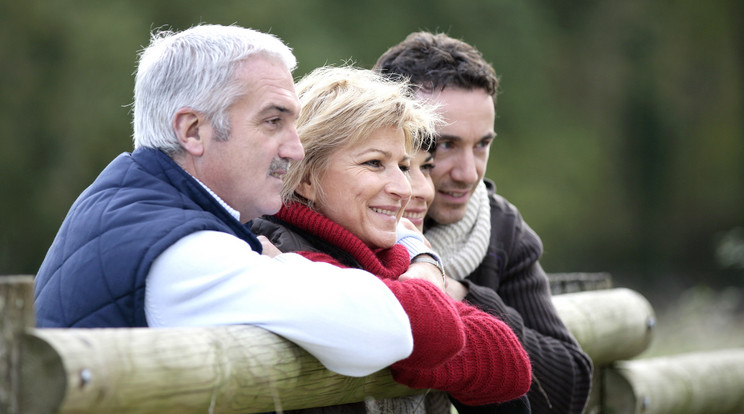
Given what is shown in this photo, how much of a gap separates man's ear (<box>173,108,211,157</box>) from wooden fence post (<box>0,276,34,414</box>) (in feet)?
3.08

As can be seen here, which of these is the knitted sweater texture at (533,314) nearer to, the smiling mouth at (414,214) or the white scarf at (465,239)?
the white scarf at (465,239)

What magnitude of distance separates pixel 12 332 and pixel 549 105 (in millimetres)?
17056

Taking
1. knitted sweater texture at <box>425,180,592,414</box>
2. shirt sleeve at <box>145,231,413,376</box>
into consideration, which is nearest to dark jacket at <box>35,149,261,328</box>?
shirt sleeve at <box>145,231,413,376</box>

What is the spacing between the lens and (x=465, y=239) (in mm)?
3541

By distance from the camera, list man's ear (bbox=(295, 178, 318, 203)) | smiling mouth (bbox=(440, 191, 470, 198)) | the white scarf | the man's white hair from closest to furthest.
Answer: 1. the man's white hair
2. man's ear (bbox=(295, 178, 318, 203))
3. the white scarf
4. smiling mouth (bbox=(440, 191, 470, 198))

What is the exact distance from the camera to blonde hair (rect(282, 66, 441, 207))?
2.85 metres

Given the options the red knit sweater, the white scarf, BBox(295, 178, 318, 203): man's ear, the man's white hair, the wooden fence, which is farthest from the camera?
the white scarf

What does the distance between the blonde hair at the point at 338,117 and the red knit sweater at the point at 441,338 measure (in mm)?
128

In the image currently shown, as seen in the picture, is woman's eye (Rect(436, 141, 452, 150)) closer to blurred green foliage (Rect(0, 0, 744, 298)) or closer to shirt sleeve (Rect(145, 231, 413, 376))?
shirt sleeve (Rect(145, 231, 413, 376))

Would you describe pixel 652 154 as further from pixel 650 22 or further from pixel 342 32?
pixel 342 32

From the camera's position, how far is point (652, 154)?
19.2 metres

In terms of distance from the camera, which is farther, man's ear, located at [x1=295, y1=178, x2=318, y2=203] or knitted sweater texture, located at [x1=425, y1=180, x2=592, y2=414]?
knitted sweater texture, located at [x1=425, y1=180, x2=592, y2=414]

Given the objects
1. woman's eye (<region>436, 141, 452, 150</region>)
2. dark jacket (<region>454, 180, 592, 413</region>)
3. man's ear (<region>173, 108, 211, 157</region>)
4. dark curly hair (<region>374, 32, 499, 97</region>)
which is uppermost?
dark curly hair (<region>374, 32, 499, 97</region>)

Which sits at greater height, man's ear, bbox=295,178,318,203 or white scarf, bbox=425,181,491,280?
man's ear, bbox=295,178,318,203
